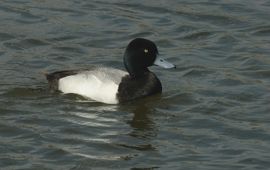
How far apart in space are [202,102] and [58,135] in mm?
2364

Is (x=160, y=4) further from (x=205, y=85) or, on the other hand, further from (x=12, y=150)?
(x=12, y=150)

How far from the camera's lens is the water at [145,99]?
35.1 feet

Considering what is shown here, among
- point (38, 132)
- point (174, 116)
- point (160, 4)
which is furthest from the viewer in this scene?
point (160, 4)

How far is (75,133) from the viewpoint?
1142cm

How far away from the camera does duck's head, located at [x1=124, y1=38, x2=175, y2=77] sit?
1341cm

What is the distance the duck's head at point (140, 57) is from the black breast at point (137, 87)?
211 millimetres

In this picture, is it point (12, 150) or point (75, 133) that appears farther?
point (75, 133)

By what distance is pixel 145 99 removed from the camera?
1320 centimetres

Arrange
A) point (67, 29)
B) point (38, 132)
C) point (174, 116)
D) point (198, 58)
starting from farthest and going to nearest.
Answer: point (67, 29) < point (198, 58) < point (174, 116) < point (38, 132)

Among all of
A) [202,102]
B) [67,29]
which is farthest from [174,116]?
[67,29]

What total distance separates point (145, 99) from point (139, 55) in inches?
26.4

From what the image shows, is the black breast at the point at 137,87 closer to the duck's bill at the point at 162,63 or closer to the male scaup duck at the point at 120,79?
the male scaup duck at the point at 120,79

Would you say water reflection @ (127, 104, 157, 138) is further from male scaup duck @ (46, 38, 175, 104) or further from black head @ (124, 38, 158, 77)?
black head @ (124, 38, 158, 77)

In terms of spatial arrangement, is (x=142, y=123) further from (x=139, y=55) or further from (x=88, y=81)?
(x=139, y=55)
